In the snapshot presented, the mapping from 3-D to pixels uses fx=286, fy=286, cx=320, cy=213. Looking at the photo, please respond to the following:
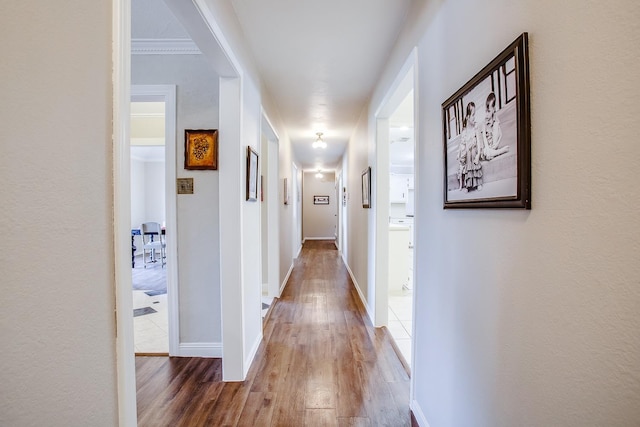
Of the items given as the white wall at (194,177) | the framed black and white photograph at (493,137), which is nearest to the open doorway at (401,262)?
the framed black and white photograph at (493,137)

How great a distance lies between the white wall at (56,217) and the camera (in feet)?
1.73

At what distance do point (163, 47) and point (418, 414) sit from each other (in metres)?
3.24

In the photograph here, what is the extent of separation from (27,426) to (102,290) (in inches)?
11.1

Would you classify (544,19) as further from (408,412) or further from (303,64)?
(303,64)

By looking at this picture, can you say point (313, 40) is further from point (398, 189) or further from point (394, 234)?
point (398, 189)

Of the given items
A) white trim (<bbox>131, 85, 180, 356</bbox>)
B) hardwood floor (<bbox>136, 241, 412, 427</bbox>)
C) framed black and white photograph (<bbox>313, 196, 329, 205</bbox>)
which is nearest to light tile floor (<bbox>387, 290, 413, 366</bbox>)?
hardwood floor (<bbox>136, 241, 412, 427</bbox>)

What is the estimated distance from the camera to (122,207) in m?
0.80

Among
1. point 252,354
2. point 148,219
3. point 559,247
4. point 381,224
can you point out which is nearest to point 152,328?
point 252,354

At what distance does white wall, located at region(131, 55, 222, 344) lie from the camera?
7.82 ft

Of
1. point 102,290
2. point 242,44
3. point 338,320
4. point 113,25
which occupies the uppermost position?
point 242,44

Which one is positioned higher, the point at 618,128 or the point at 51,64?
the point at 51,64

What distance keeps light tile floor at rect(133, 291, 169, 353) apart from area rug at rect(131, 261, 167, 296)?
361mm

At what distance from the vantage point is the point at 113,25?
754 millimetres

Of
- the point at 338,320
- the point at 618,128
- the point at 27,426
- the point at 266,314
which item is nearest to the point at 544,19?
the point at 618,128
